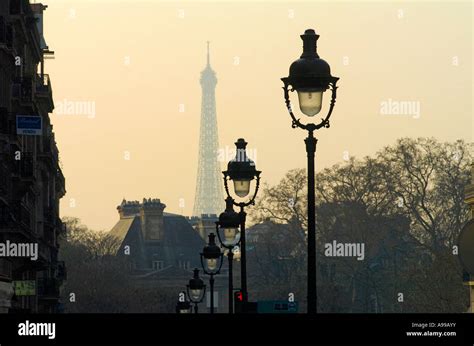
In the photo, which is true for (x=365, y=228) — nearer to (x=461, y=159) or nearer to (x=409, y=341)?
(x=461, y=159)

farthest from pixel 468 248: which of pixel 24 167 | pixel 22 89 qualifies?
pixel 22 89

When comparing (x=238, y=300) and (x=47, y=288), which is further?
(x=47, y=288)

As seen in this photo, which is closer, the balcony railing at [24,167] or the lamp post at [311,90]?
the lamp post at [311,90]

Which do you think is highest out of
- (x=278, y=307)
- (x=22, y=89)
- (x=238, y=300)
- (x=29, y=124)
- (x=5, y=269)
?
(x=22, y=89)

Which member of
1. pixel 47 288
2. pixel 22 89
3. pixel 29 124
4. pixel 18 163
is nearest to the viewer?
pixel 29 124

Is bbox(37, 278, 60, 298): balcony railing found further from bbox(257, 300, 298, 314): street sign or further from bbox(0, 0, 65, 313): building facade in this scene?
bbox(257, 300, 298, 314): street sign

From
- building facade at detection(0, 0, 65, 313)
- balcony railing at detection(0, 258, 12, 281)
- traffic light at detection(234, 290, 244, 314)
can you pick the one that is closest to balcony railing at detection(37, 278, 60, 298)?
building facade at detection(0, 0, 65, 313)

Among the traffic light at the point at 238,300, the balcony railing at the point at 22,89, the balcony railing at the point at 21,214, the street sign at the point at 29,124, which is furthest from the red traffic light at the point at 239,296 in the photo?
the balcony railing at the point at 22,89

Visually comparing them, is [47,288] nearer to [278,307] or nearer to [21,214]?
[21,214]

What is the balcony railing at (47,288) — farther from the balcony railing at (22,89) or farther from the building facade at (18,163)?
the balcony railing at (22,89)

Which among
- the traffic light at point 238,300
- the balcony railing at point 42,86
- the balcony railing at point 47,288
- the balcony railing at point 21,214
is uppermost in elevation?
the balcony railing at point 42,86

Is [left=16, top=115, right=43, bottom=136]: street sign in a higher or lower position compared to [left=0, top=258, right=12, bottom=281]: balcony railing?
higher

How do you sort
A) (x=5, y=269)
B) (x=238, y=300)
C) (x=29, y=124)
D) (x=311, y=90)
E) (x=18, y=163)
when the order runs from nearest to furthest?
(x=311, y=90) → (x=238, y=300) → (x=29, y=124) → (x=5, y=269) → (x=18, y=163)

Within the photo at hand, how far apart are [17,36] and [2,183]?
1320 cm
